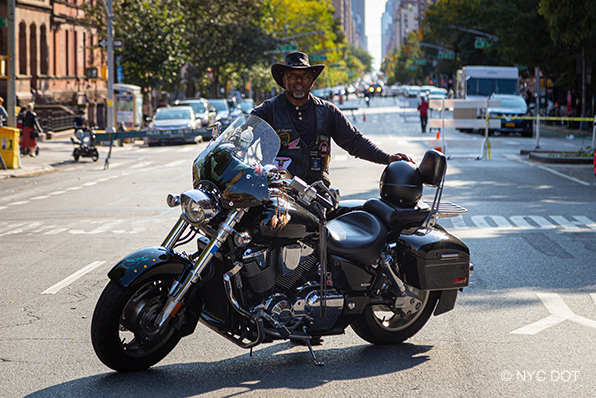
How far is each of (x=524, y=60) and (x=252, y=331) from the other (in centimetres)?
4573

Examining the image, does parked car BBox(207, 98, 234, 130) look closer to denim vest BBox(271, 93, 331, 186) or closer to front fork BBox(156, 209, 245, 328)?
denim vest BBox(271, 93, 331, 186)

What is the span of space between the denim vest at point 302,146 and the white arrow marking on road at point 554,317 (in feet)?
6.10

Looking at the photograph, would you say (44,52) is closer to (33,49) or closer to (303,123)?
(33,49)

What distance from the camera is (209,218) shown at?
5.35 metres

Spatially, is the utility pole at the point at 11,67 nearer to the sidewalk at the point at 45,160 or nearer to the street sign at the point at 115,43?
the sidewalk at the point at 45,160

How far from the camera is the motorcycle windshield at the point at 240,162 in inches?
212

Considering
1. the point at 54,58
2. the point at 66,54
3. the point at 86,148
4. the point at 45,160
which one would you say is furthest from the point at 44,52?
the point at 86,148

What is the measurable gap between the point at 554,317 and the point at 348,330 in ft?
5.36

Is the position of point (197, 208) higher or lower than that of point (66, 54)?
lower

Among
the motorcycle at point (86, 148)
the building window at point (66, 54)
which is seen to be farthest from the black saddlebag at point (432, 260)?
the building window at point (66, 54)

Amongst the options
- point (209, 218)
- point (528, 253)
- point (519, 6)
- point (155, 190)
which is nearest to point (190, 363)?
point (209, 218)

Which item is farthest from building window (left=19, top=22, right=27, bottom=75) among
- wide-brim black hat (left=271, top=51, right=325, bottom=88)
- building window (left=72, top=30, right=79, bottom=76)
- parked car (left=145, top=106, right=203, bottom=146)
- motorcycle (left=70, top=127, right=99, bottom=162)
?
wide-brim black hat (left=271, top=51, right=325, bottom=88)

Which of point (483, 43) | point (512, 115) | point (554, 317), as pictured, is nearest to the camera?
point (554, 317)

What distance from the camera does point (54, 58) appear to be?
50.6 metres
